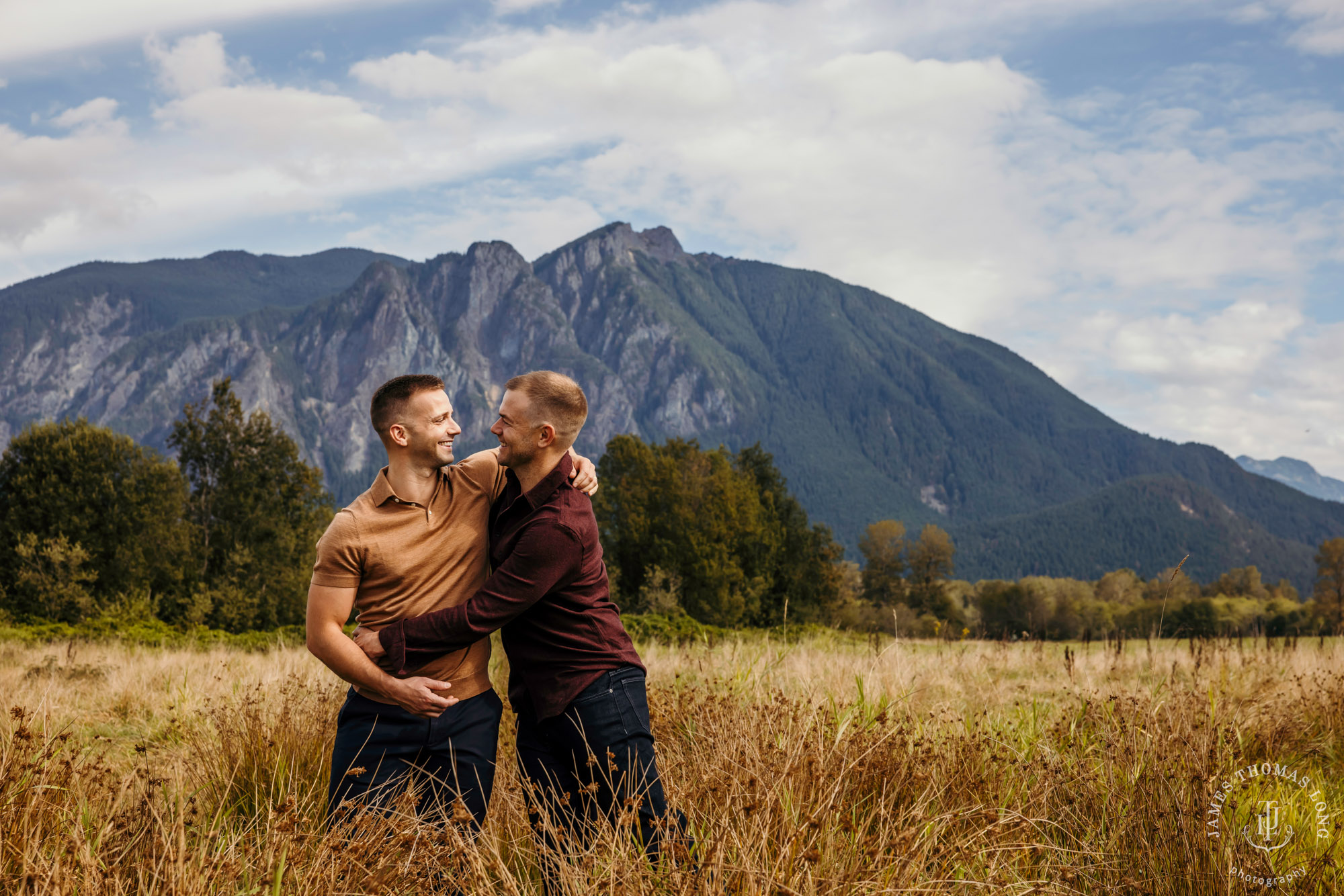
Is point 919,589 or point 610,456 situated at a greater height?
point 610,456

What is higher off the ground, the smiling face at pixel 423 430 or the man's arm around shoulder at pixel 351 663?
the smiling face at pixel 423 430

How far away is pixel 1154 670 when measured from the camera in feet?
29.8

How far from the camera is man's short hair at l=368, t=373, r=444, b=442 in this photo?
322 centimetres

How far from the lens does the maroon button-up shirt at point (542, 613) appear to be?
304 cm

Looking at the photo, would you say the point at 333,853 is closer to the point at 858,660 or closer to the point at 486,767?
the point at 486,767

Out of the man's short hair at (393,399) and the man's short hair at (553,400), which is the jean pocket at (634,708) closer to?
the man's short hair at (553,400)

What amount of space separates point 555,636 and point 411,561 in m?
0.62

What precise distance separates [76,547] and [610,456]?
2384cm

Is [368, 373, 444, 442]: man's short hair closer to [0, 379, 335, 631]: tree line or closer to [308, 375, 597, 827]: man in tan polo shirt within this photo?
[308, 375, 597, 827]: man in tan polo shirt

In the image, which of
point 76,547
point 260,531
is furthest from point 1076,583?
point 76,547

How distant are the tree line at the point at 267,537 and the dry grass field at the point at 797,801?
24.3ft

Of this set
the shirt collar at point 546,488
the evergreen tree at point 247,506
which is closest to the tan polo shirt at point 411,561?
the shirt collar at point 546,488

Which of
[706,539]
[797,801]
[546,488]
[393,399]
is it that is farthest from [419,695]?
[706,539]

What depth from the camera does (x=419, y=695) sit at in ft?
10.00
